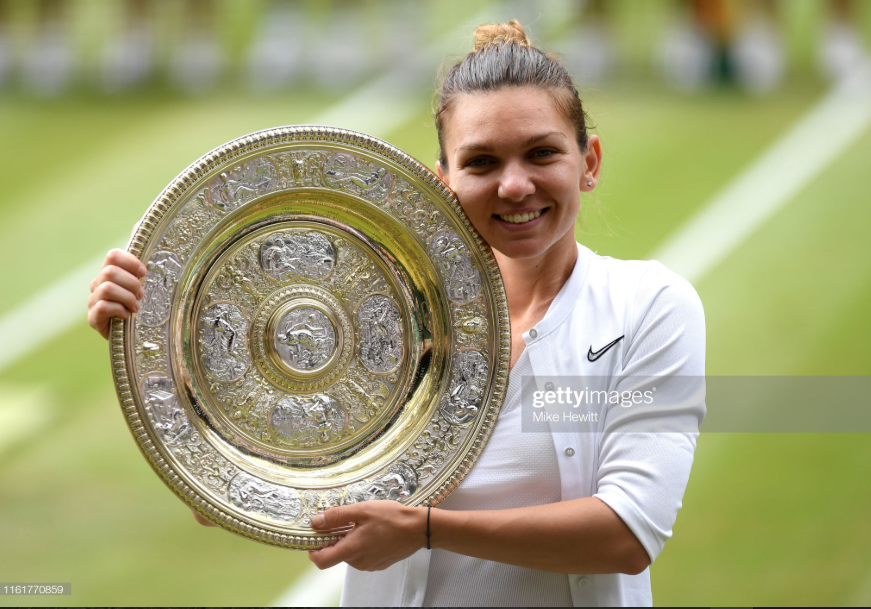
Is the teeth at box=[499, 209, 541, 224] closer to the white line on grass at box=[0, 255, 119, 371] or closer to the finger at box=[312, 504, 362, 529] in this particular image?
the finger at box=[312, 504, 362, 529]

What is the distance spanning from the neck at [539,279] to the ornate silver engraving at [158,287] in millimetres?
519

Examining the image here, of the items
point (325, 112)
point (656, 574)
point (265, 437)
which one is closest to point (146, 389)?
point (265, 437)

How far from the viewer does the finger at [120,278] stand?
103 cm

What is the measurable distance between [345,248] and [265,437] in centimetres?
32

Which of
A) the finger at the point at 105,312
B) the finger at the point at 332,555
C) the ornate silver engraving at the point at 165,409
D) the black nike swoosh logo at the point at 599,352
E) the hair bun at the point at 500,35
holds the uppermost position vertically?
the hair bun at the point at 500,35

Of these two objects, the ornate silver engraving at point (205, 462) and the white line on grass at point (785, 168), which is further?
the white line on grass at point (785, 168)

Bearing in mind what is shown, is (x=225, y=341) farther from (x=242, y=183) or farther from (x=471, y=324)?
(x=471, y=324)

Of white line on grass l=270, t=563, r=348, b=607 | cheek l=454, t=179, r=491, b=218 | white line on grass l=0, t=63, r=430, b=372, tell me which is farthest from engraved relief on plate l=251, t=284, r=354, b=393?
white line on grass l=0, t=63, r=430, b=372

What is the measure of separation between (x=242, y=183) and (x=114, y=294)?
0.78 ft

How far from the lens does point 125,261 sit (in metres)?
1.04

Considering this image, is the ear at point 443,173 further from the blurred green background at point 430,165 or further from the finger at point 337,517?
the blurred green background at point 430,165

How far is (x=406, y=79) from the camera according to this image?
5.73 m

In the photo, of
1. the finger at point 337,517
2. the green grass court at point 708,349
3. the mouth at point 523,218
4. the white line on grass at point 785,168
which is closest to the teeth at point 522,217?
the mouth at point 523,218

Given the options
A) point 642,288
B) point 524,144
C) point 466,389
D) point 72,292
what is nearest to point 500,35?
point 524,144
